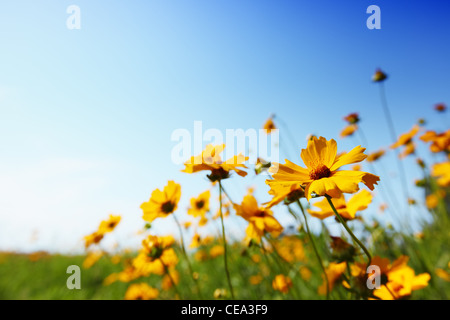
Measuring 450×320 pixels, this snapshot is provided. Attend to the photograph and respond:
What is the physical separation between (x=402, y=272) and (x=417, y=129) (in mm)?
1639

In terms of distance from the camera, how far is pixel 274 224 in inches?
38.1

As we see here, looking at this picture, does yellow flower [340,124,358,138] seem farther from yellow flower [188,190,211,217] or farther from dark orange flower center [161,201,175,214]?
dark orange flower center [161,201,175,214]

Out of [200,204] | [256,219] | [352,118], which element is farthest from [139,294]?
[352,118]

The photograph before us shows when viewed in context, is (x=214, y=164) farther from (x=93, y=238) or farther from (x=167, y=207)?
(x=93, y=238)

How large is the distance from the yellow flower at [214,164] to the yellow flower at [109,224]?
41.9 inches

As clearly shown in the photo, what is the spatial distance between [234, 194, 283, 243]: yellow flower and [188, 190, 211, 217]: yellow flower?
23.3 inches

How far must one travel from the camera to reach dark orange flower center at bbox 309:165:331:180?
686 mm

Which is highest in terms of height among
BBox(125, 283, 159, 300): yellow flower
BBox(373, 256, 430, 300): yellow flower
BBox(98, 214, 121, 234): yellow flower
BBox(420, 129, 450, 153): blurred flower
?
BBox(420, 129, 450, 153): blurred flower

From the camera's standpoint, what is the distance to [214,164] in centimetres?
87

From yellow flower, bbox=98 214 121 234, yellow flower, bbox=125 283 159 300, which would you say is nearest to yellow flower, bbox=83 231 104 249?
yellow flower, bbox=98 214 121 234

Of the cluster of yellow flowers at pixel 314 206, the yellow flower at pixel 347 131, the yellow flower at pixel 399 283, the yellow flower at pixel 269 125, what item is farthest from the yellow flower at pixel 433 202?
the yellow flower at pixel 399 283

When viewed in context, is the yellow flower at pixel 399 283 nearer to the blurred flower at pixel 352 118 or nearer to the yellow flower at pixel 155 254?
the yellow flower at pixel 155 254
